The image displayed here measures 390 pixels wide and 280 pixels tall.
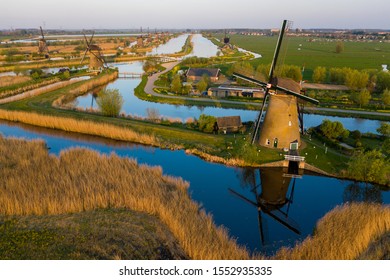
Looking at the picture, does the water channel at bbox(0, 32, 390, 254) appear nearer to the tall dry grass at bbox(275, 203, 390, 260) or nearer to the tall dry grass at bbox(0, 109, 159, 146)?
the tall dry grass at bbox(0, 109, 159, 146)

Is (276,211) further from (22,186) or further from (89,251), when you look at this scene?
(22,186)

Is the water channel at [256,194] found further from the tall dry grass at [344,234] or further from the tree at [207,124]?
the tree at [207,124]

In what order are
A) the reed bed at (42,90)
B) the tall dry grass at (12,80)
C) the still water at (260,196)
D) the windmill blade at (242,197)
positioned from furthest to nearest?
the tall dry grass at (12,80), the reed bed at (42,90), the windmill blade at (242,197), the still water at (260,196)

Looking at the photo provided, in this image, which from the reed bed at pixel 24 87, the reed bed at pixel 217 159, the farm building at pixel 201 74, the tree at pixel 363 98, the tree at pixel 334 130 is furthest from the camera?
the farm building at pixel 201 74

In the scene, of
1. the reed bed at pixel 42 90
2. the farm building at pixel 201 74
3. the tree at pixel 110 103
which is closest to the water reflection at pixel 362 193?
the tree at pixel 110 103

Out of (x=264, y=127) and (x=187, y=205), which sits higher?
(x=264, y=127)

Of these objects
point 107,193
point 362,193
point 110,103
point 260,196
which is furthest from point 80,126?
point 362,193

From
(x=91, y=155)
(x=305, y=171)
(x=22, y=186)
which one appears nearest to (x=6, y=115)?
(x=91, y=155)
